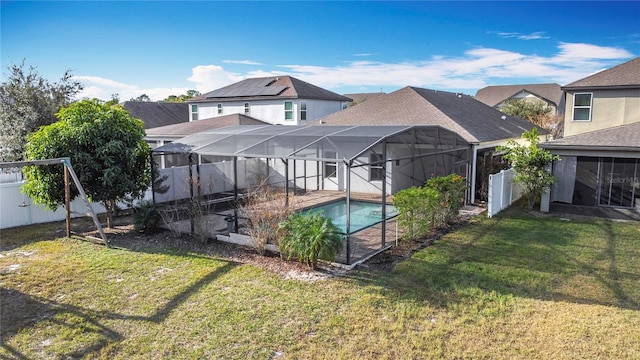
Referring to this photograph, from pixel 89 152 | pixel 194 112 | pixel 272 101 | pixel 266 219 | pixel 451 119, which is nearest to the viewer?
pixel 266 219

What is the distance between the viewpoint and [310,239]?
8430 mm

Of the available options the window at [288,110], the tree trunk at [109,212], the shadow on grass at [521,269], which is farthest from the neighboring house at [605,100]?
the tree trunk at [109,212]

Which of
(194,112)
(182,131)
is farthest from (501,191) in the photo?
(194,112)

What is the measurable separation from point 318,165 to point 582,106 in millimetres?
11201

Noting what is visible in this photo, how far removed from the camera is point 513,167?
50.3 feet

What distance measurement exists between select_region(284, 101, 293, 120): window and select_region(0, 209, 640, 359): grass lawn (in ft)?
55.3

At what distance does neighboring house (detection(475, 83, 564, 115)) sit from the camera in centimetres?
4879

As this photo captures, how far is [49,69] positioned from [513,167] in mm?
18449

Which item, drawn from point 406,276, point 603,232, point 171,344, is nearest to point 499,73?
point 603,232

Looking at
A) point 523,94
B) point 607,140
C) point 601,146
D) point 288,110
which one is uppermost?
point 523,94

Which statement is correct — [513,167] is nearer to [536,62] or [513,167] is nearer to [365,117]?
[365,117]

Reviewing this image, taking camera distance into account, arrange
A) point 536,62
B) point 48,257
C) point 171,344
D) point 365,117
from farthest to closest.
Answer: point 536,62 → point 365,117 → point 48,257 → point 171,344

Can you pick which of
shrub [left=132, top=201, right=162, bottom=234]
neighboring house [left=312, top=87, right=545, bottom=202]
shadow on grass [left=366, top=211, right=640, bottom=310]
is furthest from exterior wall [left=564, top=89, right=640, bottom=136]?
shrub [left=132, top=201, right=162, bottom=234]

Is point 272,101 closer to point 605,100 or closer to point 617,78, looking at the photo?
point 605,100
